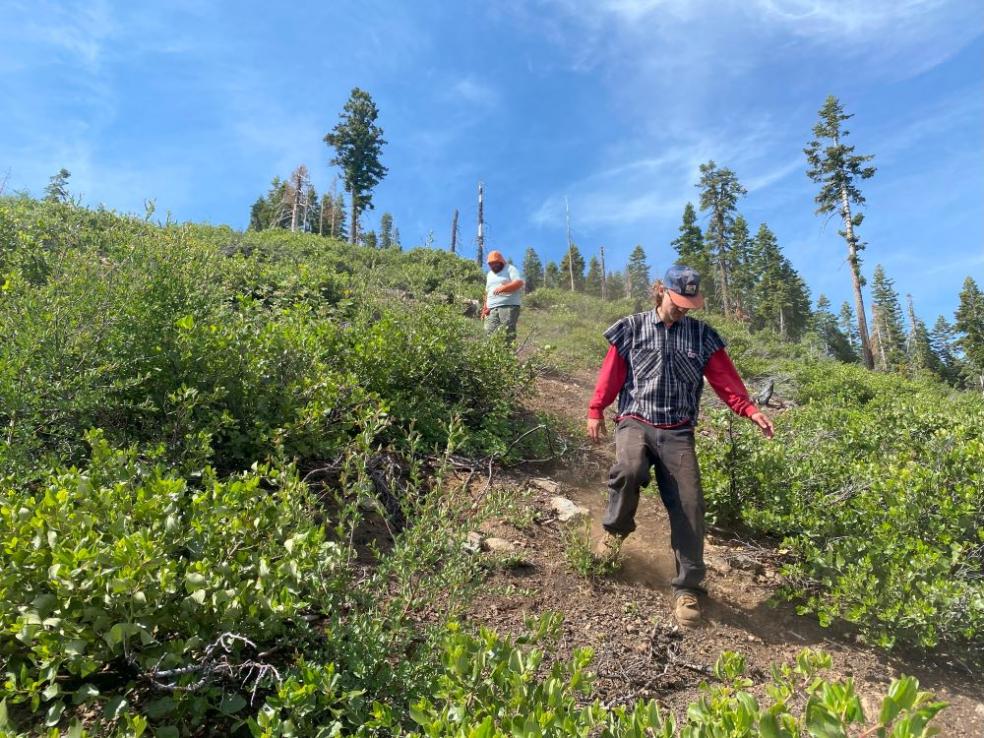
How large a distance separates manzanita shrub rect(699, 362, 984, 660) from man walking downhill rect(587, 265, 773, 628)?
2.05 feet

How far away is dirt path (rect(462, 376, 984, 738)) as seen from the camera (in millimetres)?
2662

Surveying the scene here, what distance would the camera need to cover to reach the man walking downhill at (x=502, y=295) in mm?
7332

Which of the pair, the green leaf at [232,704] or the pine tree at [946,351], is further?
the pine tree at [946,351]

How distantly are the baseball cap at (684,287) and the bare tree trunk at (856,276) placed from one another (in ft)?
75.7

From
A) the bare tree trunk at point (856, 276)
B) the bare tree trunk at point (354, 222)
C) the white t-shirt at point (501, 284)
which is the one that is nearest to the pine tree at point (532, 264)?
the bare tree trunk at point (354, 222)

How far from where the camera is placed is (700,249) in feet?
154

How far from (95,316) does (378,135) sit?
1411 inches

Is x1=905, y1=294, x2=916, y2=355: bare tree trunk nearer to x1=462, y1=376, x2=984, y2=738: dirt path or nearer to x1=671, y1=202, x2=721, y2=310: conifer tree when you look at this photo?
x1=671, y1=202, x2=721, y2=310: conifer tree

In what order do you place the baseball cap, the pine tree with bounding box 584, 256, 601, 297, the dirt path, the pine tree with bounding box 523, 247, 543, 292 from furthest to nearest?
1. the pine tree with bounding box 523, 247, 543, 292
2. the pine tree with bounding box 584, 256, 601, 297
3. the baseball cap
4. the dirt path

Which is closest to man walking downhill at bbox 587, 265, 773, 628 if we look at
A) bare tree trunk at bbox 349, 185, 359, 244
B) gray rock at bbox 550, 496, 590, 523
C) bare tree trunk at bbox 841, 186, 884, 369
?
gray rock at bbox 550, 496, 590, 523

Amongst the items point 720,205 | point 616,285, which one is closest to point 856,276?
point 720,205

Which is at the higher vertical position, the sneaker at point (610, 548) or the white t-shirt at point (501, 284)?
the white t-shirt at point (501, 284)

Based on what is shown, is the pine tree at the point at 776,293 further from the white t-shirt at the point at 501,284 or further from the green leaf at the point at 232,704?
the green leaf at the point at 232,704

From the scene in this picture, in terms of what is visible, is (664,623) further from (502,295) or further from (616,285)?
(616,285)
